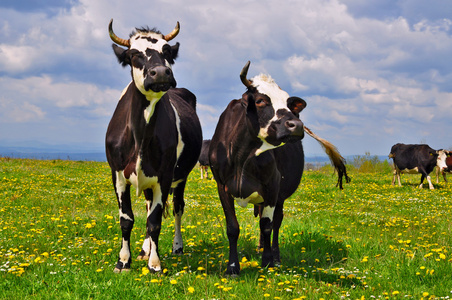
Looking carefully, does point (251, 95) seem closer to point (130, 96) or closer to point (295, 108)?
point (295, 108)

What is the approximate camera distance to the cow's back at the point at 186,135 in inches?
304

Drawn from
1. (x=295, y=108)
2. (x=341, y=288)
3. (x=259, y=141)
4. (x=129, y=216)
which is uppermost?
(x=295, y=108)

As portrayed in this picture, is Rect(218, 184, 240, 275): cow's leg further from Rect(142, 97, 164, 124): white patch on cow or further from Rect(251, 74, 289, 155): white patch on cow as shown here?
Rect(142, 97, 164, 124): white patch on cow

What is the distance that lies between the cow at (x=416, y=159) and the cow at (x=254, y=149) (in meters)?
20.2

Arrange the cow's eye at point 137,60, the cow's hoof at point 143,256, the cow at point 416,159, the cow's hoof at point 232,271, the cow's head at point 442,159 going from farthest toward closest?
1. the cow's head at point 442,159
2. the cow at point 416,159
3. the cow's hoof at point 143,256
4. the cow's hoof at point 232,271
5. the cow's eye at point 137,60

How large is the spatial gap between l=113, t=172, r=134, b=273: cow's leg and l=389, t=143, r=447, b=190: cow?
21133 mm

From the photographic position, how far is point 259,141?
593 cm

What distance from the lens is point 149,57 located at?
5477mm

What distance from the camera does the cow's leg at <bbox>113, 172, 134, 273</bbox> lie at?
249 inches

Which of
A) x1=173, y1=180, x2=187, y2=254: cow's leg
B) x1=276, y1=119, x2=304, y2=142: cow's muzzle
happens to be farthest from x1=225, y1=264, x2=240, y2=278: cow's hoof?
x1=276, y1=119, x2=304, y2=142: cow's muzzle

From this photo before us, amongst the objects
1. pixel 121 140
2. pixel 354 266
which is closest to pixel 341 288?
pixel 354 266

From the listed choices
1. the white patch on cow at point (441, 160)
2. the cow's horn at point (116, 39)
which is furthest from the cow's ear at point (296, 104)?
the white patch on cow at point (441, 160)

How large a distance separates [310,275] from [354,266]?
109cm

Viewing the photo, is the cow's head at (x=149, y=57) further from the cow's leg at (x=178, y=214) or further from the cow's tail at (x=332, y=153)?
the cow's tail at (x=332, y=153)
